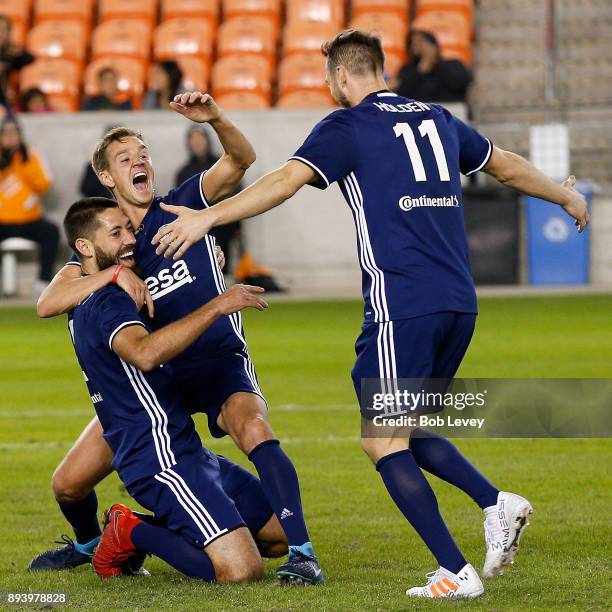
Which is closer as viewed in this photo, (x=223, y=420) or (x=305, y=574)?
(x=305, y=574)

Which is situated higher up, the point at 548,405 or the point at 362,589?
the point at 548,405

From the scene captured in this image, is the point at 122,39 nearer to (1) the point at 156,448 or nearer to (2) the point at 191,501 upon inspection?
(1) the point at 156,448

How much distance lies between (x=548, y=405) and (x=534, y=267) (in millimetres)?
12825

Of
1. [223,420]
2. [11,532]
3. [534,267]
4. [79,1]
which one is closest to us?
[223,420]

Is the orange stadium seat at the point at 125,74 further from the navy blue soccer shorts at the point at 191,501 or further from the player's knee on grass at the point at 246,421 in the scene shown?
the navy blue soccer shorts at the point at 191,501

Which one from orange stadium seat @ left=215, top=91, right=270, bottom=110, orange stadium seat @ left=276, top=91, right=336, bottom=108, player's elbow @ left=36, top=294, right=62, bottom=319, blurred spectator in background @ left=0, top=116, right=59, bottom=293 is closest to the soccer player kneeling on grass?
player's elbow @ left=36, top=294, right=62, bottom=319

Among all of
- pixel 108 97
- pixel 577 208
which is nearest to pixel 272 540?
pixel 577 208

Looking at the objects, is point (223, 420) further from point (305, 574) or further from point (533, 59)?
point (533, 59)

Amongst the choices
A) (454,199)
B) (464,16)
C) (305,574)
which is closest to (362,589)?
(305,574)

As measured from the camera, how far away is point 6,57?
19078mm

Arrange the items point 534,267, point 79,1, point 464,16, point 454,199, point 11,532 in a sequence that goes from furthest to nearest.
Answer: point 79,1 < point 464,16 < point 534,267 < point 11,532 < point 454,199

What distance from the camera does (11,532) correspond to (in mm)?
6258

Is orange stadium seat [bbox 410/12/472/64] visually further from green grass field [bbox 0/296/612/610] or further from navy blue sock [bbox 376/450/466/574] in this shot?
navy blue sock [bbox 376/450/466/574]

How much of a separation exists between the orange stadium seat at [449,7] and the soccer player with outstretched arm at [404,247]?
52.9 ft
